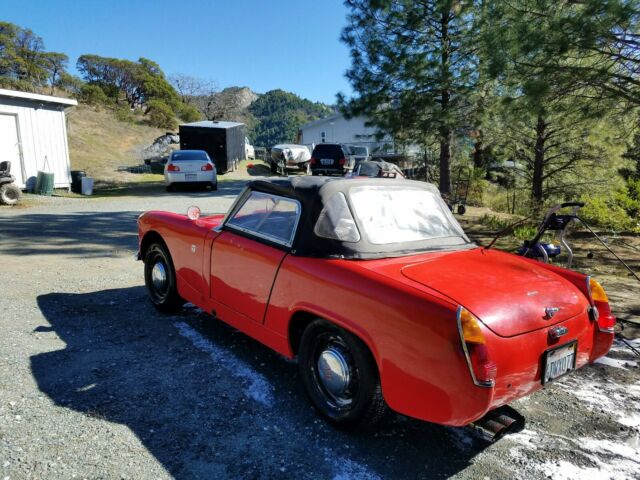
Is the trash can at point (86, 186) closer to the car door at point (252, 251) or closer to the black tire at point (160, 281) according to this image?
the black tire at point (160, 281)

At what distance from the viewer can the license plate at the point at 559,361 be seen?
254 centimetres

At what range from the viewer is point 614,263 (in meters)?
7.27

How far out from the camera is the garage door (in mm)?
14188

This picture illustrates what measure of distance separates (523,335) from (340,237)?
123 cm

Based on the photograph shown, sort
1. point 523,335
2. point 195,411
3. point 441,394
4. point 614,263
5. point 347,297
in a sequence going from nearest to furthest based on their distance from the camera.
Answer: point 441,394 < point 523,335 < point 347,297 < point 195,411 < point 614,263

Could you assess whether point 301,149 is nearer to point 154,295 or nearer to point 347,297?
point 154,295

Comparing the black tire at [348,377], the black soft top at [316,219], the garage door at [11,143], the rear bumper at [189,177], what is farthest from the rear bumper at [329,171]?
the black tire at [348,377]

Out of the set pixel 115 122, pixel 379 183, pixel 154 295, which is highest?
pixel 115 122

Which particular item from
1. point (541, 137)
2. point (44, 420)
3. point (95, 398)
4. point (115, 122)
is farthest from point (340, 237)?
point (115, 122)

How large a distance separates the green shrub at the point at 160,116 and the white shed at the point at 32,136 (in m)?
20.2

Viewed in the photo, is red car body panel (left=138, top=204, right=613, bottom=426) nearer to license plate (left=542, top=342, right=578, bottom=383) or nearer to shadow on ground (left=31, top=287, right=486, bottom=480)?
license plate (left=542, top=342, right=578, bottom=383)

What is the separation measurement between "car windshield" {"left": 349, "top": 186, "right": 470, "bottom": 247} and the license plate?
3.48 ft

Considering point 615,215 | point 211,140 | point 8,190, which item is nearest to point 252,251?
point 615,215

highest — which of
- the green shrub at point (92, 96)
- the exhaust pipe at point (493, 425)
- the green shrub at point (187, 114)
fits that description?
the green shrub at point (92, 96)
